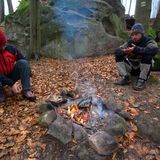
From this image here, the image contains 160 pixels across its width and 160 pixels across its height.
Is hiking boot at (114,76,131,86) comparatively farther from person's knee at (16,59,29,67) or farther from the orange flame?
person's knee at (16,59,29,67)

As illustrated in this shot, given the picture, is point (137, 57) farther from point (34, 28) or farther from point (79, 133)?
point (34, 28)

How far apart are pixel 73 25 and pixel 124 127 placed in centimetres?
606

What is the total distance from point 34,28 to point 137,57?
4.34 meters

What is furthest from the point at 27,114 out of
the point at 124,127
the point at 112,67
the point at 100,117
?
the point at 112,67

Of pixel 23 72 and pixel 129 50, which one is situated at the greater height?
pixel 129 50

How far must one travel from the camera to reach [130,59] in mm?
6344

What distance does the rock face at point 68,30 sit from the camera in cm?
966

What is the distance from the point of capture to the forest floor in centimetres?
412

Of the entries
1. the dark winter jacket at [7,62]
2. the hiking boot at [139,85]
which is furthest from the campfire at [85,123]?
the hiking boot at [139,85]

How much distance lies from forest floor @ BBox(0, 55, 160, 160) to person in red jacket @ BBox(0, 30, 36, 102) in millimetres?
207

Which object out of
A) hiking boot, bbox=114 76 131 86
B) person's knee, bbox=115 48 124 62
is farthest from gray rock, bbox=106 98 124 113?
person's knee, bbox=115 48 124 62

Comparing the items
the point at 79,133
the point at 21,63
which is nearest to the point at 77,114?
the point at 79,133

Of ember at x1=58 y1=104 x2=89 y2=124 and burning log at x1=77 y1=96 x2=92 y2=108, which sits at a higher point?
burning log at x1=77 y1=96 x2=92 y2=108

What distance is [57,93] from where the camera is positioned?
574 cm
